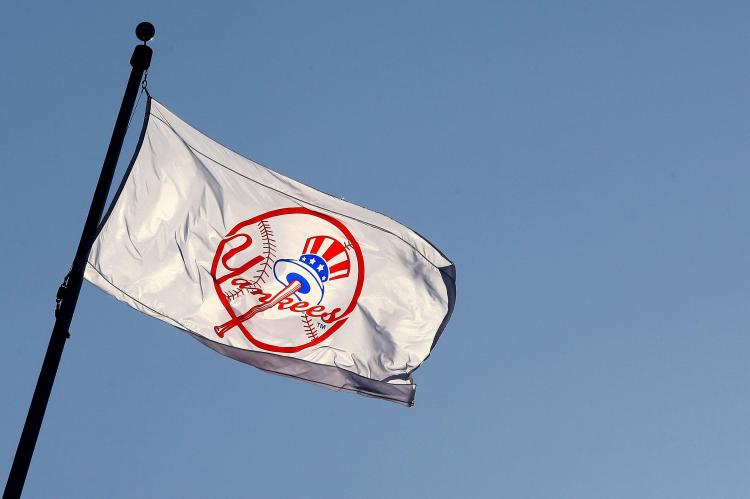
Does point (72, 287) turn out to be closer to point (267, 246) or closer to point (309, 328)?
point (267, 246)

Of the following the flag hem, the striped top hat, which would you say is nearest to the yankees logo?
the striped top hat

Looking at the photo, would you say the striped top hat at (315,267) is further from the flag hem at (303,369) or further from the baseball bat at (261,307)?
the flag hem at (303,369)

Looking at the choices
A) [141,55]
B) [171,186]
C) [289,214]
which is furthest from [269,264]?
[141,55]

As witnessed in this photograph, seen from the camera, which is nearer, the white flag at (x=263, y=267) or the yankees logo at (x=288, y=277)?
the white flag at (x=263, y=267)

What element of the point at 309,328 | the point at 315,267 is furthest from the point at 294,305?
the point at 315,267

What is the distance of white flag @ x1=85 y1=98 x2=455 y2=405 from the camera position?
1351 cm

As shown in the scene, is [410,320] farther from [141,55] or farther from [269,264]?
[141,55]

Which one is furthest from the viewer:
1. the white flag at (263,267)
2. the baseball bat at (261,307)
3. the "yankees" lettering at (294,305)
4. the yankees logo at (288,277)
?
the "yankees" lettering at (294,305)

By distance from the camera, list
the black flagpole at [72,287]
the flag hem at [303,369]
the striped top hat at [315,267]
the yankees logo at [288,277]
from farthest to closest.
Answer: the striped top hat at [315,267] < the yankees logo at [288,277] < the flag hem at [303,369] < the black flagpole at [72,287]

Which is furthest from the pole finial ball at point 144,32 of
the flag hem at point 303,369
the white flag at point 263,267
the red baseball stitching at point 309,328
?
the red baseball stitching at point 309,328

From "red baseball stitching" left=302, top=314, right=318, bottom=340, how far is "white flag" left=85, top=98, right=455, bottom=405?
2 centimetres

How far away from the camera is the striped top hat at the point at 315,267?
590 inches

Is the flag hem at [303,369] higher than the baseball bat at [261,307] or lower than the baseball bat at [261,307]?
lower

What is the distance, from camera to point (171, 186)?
14.1 m
